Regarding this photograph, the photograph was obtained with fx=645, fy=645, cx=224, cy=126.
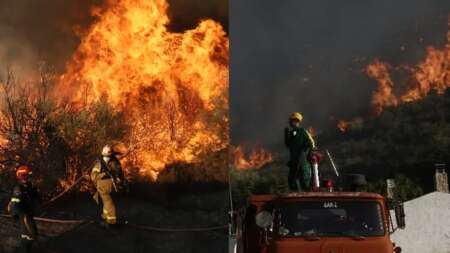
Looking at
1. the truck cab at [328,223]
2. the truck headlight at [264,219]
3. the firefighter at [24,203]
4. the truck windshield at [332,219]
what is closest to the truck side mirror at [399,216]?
the truck cab at [328,223]

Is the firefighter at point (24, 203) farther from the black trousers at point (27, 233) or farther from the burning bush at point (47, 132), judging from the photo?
the burning bush at point (47, 132)

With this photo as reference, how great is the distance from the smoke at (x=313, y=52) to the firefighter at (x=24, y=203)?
54.1ft

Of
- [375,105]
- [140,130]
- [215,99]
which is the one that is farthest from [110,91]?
[375,105]

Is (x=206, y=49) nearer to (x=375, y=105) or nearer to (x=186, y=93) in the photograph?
(x=186, y=93)

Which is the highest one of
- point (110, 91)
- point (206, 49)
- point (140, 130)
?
point (206, 49)

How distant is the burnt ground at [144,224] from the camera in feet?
54.8

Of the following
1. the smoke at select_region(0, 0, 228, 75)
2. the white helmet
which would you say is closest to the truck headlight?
the white helmet

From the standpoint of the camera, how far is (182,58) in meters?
17.9

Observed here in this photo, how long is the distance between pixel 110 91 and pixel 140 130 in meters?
1.35

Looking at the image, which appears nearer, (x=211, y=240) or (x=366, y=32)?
(x=211, y=240)

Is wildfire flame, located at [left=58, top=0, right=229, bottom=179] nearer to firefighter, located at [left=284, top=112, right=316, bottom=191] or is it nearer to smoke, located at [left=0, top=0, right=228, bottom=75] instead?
smoke, located at [left=0, top=0, right=228, bottom=75]

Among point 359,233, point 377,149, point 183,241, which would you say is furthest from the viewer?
point 377,149

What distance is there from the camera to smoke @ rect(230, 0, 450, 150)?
3139 cm

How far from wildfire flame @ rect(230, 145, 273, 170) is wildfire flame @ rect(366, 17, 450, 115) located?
5832 mm
